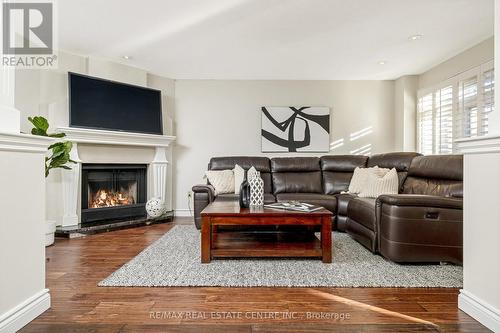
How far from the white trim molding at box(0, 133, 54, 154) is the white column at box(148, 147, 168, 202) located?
9.85ft

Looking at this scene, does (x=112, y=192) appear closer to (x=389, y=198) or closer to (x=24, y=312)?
(x=24, y=312)

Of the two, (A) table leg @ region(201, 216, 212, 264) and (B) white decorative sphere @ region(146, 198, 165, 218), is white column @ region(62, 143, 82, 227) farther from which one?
(A) table leg @ region(201, 216, 212, 264)

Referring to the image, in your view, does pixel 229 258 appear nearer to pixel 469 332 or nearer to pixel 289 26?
pixel 469 332

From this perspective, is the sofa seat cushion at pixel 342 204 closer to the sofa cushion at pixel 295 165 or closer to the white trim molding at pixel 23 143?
the sofa cushion at pixel 295 165

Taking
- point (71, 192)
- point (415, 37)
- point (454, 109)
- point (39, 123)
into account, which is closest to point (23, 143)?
point (39, 123)

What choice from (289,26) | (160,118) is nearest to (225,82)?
(160,118)

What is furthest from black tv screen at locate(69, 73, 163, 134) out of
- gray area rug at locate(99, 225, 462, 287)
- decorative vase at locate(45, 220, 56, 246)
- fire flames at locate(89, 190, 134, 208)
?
gray area rug at locate(99, 225, 462, 287)

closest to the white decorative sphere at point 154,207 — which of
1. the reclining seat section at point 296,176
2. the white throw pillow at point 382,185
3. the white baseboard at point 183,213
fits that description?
the white baseboard at point 183,213

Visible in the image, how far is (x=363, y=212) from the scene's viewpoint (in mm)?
2969

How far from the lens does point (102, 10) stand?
9.46 feet

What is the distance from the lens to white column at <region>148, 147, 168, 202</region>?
15.6ft

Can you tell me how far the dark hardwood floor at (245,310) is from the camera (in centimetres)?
159

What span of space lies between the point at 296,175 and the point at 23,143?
355 cm

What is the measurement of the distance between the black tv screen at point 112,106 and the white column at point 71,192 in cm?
44
